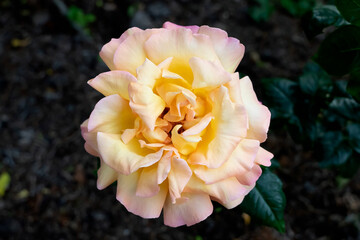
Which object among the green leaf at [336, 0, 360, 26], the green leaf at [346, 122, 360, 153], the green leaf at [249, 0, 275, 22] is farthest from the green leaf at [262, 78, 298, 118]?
the green leaf at [249, 0, 275, 22]

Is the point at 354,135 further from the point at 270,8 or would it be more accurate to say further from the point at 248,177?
the point at 270,8

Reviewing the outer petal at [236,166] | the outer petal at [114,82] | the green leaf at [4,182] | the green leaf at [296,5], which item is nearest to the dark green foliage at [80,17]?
the green leaf at [4,182]

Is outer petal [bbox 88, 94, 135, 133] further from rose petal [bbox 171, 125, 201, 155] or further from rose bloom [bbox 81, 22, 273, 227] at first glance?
rose petal [bbox 171, 125, 201, 155]

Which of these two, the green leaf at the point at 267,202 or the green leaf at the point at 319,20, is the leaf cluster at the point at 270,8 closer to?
the green leaf at the point at 319,20

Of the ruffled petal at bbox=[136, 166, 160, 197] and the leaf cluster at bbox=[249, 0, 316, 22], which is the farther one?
the leaf cluster at bbox=[249, 0, 316, 22]

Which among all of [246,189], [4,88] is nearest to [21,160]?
[4,88]

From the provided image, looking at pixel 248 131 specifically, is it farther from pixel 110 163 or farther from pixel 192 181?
pixel 110 163

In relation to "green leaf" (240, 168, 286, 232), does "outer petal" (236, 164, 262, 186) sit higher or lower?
higher
